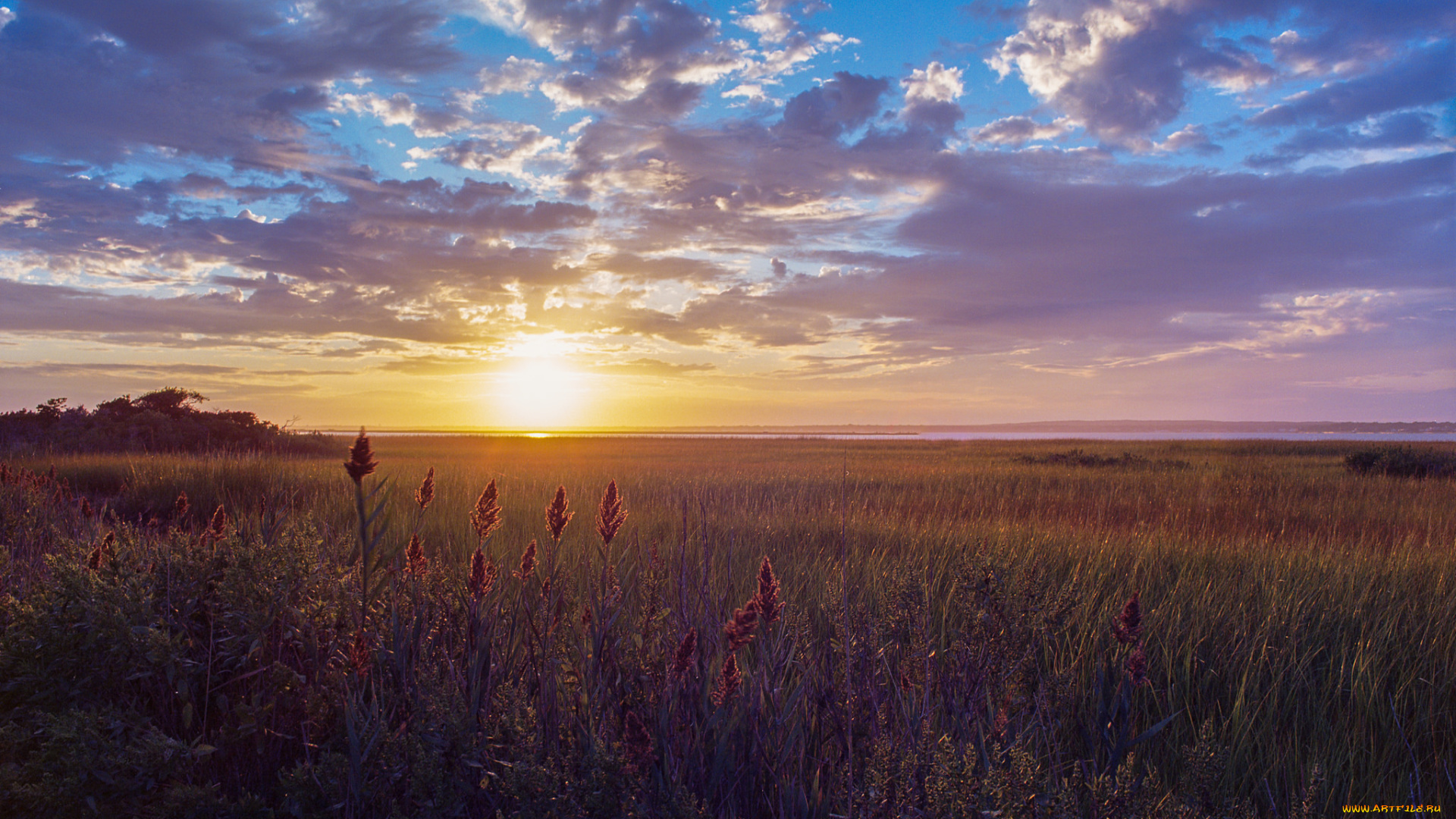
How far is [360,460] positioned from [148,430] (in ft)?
77.6

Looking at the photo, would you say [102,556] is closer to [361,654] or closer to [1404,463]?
[361,654]

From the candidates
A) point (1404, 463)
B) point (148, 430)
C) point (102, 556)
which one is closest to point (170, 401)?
point (148, 430)

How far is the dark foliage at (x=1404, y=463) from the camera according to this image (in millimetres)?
15180

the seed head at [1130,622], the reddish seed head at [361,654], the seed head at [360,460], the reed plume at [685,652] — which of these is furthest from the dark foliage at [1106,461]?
the seed head at [360,460]

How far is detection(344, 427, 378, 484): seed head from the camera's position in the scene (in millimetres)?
1589

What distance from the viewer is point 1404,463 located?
16.1 meters

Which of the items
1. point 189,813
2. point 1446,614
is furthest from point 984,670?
point 1446,614

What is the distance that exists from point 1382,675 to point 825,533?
14.4ft

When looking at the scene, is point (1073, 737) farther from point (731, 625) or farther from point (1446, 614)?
point (1446, 614)

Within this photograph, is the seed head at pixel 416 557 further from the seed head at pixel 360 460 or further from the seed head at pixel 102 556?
the seed head at pixel 102 556

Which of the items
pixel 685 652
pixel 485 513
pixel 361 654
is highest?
pixel 485 513

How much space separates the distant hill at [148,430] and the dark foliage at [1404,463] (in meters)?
27.5

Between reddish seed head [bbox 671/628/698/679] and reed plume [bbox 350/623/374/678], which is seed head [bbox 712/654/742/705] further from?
reed plume [bbox 350/623/374/678]

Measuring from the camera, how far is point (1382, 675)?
3.58 metres
